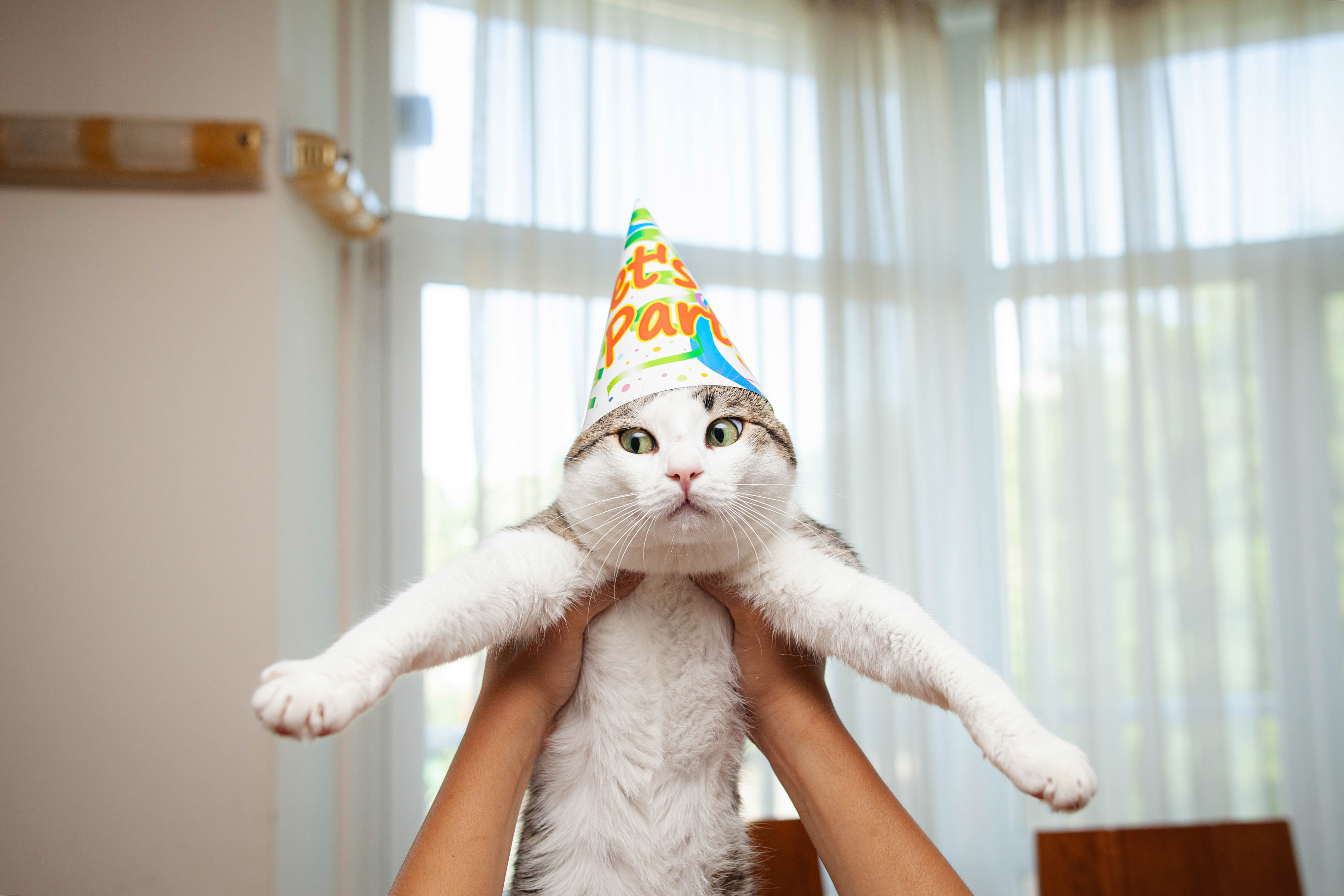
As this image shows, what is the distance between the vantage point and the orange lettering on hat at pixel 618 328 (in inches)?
29.0

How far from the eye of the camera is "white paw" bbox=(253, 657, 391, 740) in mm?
466

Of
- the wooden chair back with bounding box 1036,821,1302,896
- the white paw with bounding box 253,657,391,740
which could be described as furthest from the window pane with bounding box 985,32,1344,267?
the white paw with bounding box 253,657,391,740

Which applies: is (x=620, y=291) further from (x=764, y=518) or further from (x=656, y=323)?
(x=764, y=518)

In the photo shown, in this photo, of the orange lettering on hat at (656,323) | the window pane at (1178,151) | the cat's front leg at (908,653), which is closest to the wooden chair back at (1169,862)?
the cat's front leg at (908,653)

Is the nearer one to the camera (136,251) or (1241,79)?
(136,251)

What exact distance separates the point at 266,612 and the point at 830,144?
67.9 inches

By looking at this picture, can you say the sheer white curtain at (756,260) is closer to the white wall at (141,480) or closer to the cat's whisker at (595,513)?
the white wall at (141,480)

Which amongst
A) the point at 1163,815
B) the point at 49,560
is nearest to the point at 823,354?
the point at 1163,815

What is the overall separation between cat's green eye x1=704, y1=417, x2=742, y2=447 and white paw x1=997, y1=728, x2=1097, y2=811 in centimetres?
35

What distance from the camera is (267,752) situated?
1.21 meters

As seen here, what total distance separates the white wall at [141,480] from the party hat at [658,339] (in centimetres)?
80

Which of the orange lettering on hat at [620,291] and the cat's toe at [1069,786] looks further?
the orange lettering on hat at [620,291]

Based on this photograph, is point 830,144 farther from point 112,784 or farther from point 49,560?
point 112,784

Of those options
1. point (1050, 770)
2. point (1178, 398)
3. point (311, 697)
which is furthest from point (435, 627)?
point (1178, 398)
